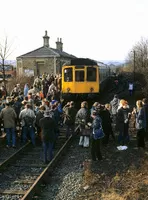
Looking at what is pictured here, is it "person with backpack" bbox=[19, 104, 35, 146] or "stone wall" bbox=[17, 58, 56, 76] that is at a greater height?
"stone wall" bbox=[17, 58, 56, 76]

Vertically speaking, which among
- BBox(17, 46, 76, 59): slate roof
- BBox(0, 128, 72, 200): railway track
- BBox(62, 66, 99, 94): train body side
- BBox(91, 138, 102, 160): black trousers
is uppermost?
BBox(17, 46, 76, 59): slate roof

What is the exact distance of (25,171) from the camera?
9.97 meters

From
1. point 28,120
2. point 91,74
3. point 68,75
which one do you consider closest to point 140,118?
point 28,120

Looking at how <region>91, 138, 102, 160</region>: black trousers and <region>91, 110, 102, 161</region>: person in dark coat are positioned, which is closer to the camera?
<region>91, 110, 102, 161</region>: person in dark coat

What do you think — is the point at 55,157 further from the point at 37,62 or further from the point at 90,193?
the point at 37,62

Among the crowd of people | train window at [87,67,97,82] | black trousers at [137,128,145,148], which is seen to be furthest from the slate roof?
black trousers at [137,128,145,148]

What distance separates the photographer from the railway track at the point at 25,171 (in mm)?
8172

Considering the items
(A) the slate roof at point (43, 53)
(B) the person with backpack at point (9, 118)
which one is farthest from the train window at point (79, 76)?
(A) the slate roof at point (43, 53)

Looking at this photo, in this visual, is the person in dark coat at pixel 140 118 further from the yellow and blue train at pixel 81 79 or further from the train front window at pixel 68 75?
the train front window at pixel 68 75

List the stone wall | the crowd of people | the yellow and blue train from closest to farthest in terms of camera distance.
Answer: the crowd of people < the yellow and blue train < the stone wall

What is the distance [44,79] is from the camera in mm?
20750

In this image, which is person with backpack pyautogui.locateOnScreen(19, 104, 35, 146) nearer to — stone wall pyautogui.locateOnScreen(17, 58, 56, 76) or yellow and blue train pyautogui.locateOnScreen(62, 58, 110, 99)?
yellow and blue train pyautogui.locateOnScreen(62, 58, 110, 99)

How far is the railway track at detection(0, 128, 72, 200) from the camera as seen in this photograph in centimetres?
817

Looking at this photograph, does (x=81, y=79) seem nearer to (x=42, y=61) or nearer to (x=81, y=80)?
(x=81, y=80)
